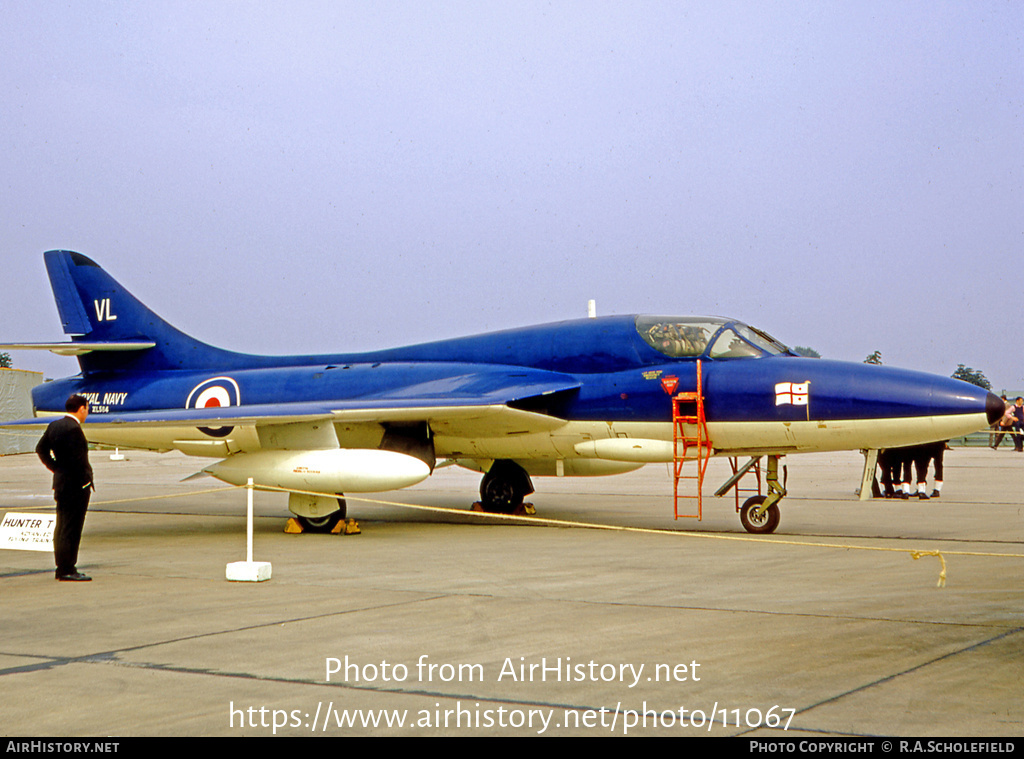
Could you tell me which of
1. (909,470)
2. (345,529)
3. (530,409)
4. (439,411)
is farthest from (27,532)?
(909,470)

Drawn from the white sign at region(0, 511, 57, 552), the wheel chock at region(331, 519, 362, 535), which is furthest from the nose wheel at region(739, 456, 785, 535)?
the white sign at region(0, 511, 57, 552)

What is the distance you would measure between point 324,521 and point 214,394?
360cm

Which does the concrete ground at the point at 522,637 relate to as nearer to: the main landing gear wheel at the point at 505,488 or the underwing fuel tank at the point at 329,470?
the underwing fuel tank at the point at 329,470

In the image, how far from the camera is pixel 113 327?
15930 millimetres

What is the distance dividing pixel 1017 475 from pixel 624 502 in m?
11.2

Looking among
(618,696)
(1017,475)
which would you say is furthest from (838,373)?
(1017,475)

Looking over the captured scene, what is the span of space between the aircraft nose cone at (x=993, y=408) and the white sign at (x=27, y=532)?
31.0 ft

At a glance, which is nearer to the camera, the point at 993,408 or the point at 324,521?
the point at 993,408

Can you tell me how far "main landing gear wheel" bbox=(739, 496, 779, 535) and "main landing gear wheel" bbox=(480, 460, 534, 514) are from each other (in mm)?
3857

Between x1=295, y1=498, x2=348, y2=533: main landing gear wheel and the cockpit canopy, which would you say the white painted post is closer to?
x1=295, y1=498, x2=348, y2=533: main landing gear wheel

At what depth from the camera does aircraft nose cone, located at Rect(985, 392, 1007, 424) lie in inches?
399

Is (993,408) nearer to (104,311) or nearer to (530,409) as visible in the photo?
(530,409)

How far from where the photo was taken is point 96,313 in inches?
630

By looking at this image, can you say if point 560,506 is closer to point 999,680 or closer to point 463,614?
point 463,614
